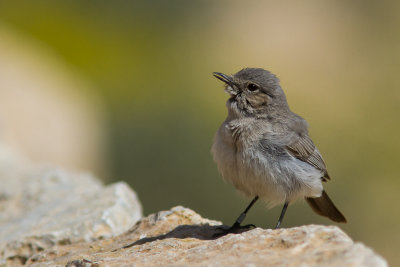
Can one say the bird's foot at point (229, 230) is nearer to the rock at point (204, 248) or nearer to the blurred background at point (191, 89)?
the rock at point (204, 248)

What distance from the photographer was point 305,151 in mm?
6070

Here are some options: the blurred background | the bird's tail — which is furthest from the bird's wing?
the blurred background

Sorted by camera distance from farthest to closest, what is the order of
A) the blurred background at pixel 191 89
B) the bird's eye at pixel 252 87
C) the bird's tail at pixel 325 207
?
the blurred background at pixel 191 89
the bird's tail at pixel 325 207
the bird's eye at pixel 252 87

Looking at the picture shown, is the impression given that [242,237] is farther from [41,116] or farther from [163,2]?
[163,2]

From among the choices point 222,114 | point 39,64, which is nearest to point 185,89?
point 222,114

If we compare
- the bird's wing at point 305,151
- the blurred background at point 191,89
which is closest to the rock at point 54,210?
the bird's wing at point 305,151

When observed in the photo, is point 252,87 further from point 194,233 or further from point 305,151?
point 194,233

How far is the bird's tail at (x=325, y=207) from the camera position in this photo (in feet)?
21.2

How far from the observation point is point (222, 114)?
13.4 metres

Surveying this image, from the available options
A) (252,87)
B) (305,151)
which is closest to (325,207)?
(305,151)

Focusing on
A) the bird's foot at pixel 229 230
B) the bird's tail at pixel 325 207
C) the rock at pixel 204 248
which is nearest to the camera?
the rock at pixel 204 248

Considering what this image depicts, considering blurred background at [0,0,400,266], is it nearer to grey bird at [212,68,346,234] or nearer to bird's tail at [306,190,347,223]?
bird's tail at [306,190,347,223]

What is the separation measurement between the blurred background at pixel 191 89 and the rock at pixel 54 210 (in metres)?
3.31

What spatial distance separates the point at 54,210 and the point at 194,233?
1.98 metres
